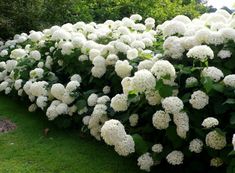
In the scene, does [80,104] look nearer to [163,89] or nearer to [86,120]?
[86,120]

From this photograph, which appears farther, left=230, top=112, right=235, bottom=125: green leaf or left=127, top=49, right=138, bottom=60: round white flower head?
left=127, top=49, right=138, bottom=60: round white flower head

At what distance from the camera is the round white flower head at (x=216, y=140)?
398 cm

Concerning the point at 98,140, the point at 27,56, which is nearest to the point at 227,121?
the point at 98,140

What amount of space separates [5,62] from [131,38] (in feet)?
10.7

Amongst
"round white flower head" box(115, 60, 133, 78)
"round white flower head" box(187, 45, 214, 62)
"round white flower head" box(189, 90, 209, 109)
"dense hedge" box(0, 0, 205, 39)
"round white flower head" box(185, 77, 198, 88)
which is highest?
"round white flower head" box(187, 45, 214, 62)

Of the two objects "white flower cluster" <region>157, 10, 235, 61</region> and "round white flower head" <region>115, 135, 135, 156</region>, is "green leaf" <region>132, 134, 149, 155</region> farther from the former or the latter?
"white flower cluster" <region>157, 10, 235, 61</region>

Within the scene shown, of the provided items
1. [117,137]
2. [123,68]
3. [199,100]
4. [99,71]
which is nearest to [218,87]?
[199,100]

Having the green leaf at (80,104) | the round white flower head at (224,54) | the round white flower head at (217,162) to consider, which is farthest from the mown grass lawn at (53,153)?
the round white flower head at (224,54)

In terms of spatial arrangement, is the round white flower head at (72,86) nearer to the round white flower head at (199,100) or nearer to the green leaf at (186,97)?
the green leaf at (186,97)

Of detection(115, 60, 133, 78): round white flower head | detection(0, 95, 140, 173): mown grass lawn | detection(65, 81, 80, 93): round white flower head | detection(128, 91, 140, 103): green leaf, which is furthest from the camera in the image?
detection(65, 81, 80, 93): round white flower head

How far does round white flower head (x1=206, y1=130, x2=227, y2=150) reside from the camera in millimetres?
3980

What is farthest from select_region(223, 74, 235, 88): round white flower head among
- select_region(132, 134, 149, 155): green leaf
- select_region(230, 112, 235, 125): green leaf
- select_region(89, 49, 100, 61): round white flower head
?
select_region(89, 49, 100, 61): round white flower head

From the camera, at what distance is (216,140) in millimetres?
3986

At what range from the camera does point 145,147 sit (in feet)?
14.2
